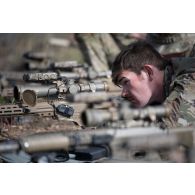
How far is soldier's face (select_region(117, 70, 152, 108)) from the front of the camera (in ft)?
12.3

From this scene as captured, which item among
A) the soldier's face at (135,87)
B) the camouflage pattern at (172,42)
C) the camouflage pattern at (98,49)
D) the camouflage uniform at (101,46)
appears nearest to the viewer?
the soldier's face at (135,87)

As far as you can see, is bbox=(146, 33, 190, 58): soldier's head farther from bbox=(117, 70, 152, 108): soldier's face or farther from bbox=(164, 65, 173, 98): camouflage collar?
bbox=(117, 70, 152, 108): soldier's face

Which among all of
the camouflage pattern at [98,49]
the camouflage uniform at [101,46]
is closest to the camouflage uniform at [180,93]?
the camouflage uniform at [101,46]

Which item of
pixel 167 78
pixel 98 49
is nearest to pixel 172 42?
pixel 167 78

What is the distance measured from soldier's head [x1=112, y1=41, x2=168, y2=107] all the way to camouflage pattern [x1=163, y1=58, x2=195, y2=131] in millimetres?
54

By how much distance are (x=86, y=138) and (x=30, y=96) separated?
1.92 ft

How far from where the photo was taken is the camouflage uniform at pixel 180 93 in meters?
3.60

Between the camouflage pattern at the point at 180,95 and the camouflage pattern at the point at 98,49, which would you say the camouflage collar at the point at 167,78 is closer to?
the camouflage pattern at the point at 180,95

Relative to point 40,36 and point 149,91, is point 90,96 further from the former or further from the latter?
point 40,36

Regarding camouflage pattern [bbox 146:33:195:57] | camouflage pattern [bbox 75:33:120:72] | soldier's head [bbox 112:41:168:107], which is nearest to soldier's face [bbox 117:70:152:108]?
soldier's head [bbox 112:41:168:107]

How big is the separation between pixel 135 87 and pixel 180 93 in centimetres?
30

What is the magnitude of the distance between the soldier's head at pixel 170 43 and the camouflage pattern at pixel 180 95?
1.73 feet

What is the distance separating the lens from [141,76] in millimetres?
3822
